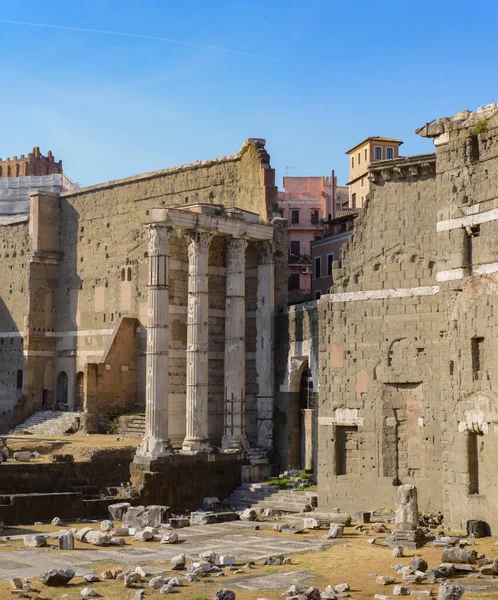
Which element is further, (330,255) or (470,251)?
(330,255)

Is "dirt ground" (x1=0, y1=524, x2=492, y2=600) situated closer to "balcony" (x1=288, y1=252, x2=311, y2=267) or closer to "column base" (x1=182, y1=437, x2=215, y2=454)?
"column base" (x1=182, y1=437, x2=215, y2=454)

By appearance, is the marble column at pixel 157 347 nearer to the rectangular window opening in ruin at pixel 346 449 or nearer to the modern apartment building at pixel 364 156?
the rectangular window opening in ruin at pixel 346 449

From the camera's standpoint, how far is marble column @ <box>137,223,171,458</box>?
2855 centimetres

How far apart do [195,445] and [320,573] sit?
41.0ft

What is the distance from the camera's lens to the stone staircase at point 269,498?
85.7ft

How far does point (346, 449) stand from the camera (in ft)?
82.4

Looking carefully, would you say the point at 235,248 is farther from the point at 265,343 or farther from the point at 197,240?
the point at 265,343

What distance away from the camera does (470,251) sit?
22.0 metres

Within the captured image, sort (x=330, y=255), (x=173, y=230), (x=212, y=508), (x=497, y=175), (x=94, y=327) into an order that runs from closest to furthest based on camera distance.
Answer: (x=497, y=175), (x=212, y=508), (x=173, y=230), (x=94, y=327), (x=330, y=255)

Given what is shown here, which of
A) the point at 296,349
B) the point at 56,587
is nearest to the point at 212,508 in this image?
Answer: the point at 296,349

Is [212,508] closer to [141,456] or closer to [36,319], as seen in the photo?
[141,456]

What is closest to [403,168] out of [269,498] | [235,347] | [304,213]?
[235,347]

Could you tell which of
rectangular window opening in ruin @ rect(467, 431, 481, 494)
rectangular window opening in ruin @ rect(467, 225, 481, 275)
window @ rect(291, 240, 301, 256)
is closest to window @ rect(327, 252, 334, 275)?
window @ rect(291, 240, 301, 256)

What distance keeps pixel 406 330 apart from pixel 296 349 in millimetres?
6660
